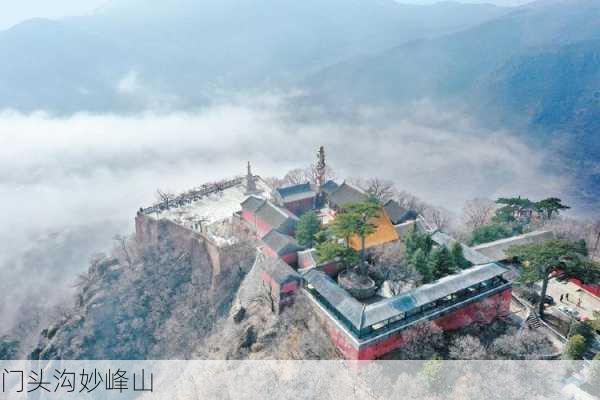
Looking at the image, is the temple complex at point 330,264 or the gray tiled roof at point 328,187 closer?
the temple complex at point 330,264

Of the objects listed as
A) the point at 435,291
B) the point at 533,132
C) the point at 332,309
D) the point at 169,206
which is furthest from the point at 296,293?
the point at 533,132

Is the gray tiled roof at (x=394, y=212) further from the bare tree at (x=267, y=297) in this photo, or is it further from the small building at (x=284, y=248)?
the bare tree at (x=267, y=297)

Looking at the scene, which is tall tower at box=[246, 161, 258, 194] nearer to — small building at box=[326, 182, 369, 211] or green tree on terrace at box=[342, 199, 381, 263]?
small building at box=[326, 182, 369, 211]

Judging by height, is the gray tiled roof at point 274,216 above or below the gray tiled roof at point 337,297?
above

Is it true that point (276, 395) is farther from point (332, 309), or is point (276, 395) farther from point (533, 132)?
point (533, 132)

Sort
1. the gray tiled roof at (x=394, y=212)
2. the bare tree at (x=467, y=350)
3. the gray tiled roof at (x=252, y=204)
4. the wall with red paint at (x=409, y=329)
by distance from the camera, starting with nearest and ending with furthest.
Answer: the bare tree at (x=467, y=350) → the wall with red paint at (x=409, y=329) → the gray tiled roof at (x=394, y=212) → the gray tiled roof at (x=252, y=204)

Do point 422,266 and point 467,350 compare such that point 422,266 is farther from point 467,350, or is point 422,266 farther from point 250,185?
point 250,185

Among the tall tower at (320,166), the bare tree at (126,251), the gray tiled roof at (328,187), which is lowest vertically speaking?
the bare tree at (126,251)

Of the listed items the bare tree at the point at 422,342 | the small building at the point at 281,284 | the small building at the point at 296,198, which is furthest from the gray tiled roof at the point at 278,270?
the small building at the point at 296,198
